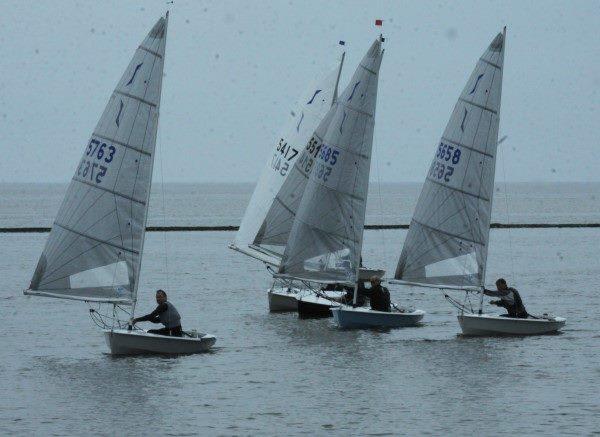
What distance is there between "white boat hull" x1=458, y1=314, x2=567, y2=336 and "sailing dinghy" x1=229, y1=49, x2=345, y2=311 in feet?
39.9

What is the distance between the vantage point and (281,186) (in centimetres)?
4897

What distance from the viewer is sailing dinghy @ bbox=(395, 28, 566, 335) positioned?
37.1m

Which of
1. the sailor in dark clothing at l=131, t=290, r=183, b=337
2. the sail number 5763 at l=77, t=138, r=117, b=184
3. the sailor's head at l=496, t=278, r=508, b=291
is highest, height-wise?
the sail number 5763 at l=77, t=138, r=117, b=184

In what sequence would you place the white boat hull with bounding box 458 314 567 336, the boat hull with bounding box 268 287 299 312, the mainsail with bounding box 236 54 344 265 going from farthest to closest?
the mainsail with bounding box 236 54 344 265, the boat hull with bounding box 268 287 299 312, the white boat hull with bounding box 458 314 567 336

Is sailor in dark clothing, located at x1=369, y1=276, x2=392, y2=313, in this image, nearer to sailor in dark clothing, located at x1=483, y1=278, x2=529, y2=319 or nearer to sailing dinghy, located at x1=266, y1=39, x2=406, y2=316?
sailing dinghy, located at x1=266, y1=39, x2=406, y2=316

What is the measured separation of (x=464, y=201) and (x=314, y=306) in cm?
766

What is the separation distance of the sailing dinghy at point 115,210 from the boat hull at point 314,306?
1041cm

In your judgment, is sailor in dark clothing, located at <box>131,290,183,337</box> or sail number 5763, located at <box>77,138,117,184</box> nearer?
sailor in dark clothing, located at <box>131,290,183,337</box>

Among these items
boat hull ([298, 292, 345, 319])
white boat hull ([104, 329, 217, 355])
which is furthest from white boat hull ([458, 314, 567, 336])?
white boat hull ([104, 329, 217, 355])

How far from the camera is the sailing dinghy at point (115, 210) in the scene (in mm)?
31625

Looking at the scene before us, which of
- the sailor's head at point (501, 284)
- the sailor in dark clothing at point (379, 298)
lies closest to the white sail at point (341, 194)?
the sailor in dark clothing at point (379, 298)

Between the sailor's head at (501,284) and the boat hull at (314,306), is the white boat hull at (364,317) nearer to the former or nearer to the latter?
the boat hull at (314,306)

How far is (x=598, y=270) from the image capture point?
243 ft

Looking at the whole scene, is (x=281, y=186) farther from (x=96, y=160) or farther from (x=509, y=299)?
(x=96, y=160)
